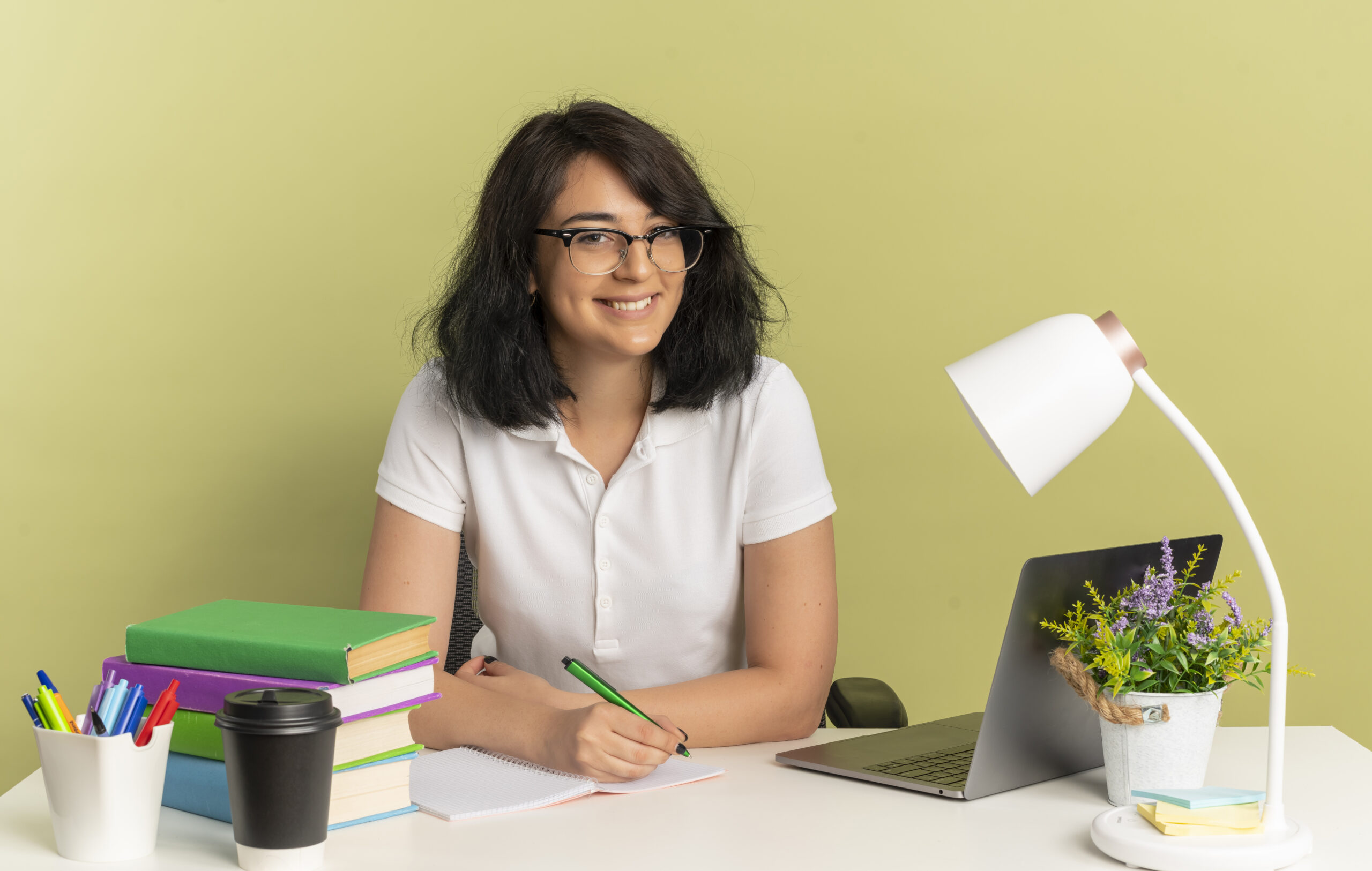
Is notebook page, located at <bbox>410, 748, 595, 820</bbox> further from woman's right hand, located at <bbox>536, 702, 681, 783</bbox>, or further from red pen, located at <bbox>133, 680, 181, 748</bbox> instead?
red pen, located at <bbox>133, 680, 181, 748</bbox>

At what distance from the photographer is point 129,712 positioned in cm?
96

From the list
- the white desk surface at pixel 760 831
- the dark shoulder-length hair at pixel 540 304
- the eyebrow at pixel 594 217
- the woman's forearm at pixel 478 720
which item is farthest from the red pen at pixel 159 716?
the eyebrow at pixel 594 217

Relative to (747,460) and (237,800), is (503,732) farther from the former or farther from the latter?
(747,460)

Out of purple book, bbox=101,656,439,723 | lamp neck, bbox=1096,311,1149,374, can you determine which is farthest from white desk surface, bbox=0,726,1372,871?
lamp neck, bbox=1096,311,1149,374

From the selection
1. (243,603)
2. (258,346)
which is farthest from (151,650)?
(258,346)

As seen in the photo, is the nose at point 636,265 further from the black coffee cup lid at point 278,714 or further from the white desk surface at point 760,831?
the black coffee cup lid at point 278,714

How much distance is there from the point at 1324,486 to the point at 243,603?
2.05m

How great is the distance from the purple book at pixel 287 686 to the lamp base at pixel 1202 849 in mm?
613

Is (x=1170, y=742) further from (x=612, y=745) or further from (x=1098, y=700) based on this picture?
(x=612, y=745)

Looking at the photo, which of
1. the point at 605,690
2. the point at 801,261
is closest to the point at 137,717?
the point at 605,690

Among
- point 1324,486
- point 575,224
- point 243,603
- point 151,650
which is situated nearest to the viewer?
point 151,650

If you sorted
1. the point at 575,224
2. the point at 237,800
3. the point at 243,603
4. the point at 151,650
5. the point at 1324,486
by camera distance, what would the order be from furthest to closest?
the point at 1324,486 < the point at 575,224 < the point at 243,603 < the point at 151,650 < the point at 237,800

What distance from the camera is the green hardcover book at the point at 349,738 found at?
3.43ft

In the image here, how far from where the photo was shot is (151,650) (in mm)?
1089
